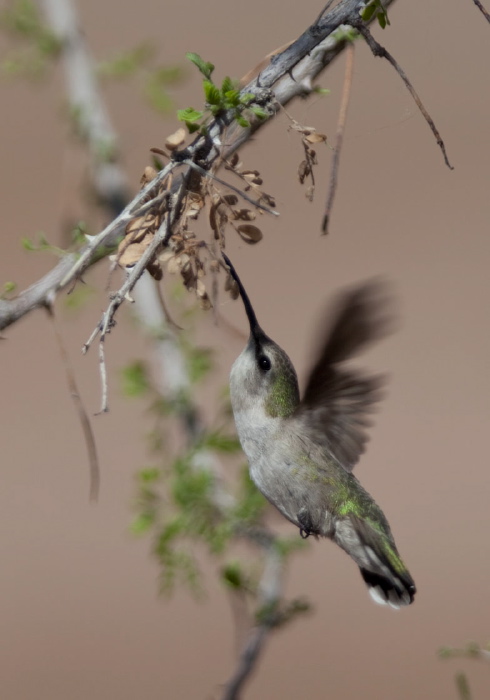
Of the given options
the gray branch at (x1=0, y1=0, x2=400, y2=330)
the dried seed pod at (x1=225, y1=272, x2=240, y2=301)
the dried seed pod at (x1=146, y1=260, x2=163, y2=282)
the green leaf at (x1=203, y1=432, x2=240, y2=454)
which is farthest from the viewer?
the green leaf at (x1=203, y1=432, x2=240, y2=454)

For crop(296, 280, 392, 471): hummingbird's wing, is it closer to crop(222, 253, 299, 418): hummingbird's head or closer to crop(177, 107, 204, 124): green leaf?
crop(222, 253, 299, 418): hummingbird's head

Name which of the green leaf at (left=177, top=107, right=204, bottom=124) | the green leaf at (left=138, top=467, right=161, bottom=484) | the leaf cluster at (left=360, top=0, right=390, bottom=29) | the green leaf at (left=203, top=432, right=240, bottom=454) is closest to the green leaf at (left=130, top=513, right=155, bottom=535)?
the green leaf at (left=138, top=467, right=161, bottom=484)

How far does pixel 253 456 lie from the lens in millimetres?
1604

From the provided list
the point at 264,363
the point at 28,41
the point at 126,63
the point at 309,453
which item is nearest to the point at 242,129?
the point at 264,363

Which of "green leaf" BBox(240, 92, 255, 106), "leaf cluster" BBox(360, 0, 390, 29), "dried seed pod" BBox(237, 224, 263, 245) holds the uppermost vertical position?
"leaf cluster" BBox(360, 0, 390, 29)

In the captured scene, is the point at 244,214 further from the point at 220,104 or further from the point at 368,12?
the point at 368,12

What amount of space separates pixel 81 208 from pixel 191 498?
35.7 inches

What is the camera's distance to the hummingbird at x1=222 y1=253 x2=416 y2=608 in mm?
1605

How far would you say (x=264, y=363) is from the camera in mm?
1660

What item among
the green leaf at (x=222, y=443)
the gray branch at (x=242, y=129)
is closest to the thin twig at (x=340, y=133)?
the gray branch at (x=242, y=129)

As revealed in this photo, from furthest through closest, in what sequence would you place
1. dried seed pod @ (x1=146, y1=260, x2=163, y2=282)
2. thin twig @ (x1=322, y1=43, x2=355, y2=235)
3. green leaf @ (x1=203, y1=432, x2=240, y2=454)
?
green leaf @ (x1=203, y1=432, x2=240, y2=454)
dried seed pod @ (x1=146, y1=260, x2=163, y2=282)
thin twig @ (x1=322, y1=43, x2=355, y2=235)

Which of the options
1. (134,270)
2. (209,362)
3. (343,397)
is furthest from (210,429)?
(134,270)

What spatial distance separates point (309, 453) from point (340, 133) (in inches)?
32.5

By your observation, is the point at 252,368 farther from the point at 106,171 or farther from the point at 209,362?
the point at 106,171
